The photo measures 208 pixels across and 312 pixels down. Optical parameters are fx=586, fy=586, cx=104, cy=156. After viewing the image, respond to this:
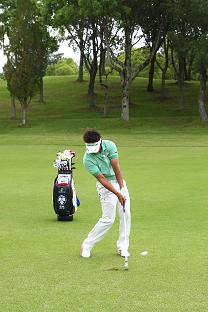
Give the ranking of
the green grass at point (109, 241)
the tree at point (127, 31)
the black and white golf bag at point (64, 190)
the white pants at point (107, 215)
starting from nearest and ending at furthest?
the green grass at point (109, 241) < the white pants at point (107, 215) < the black and white golf bag at point (64, 190) < the tree at point (127, 31)

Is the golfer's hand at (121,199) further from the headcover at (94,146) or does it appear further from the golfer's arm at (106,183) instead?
the headcover at (94,146)

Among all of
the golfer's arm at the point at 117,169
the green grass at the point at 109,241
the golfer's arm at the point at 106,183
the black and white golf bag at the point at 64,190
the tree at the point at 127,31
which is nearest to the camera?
the green grass at the point at 109,241

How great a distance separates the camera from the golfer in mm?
8970

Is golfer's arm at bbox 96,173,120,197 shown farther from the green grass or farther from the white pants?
the green grass

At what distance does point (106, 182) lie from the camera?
29.3 feet

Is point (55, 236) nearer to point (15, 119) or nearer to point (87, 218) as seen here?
point (87, 218)

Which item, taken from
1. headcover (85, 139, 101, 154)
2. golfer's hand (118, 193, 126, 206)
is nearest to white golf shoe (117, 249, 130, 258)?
golfer's hand (118, 193, 126, 206)

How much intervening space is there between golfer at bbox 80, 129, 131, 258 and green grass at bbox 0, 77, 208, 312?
0.30 metres

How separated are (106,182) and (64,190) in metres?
3.77

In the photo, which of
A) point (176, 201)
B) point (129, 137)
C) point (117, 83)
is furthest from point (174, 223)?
point (117, 83)

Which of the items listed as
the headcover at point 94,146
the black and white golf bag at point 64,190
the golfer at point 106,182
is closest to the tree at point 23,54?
the black and white golf bag at point 64,190

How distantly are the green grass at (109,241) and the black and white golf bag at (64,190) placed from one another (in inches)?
11.8

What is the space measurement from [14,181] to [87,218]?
288 inches

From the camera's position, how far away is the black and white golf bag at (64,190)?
12.6m
